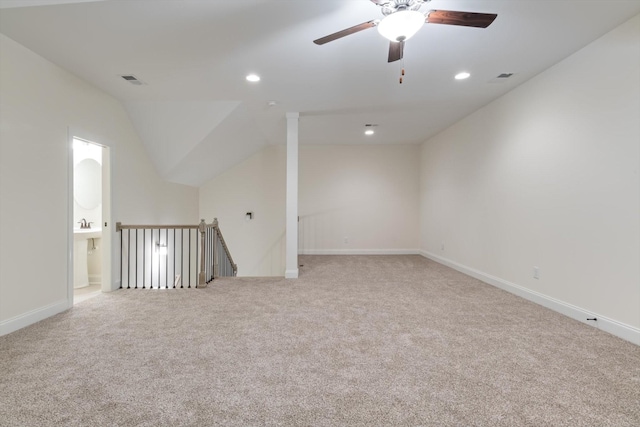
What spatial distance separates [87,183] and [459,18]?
5745 millimetres

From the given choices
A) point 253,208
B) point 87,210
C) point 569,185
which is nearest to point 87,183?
point 87,210

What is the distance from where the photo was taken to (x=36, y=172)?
9.98 feet

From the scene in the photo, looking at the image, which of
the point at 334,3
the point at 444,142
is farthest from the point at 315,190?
the point at 334,3

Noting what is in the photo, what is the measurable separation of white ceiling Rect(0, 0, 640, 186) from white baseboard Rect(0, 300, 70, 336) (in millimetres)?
2591

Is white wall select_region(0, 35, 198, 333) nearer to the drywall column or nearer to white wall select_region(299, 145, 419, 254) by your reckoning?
the drywall column

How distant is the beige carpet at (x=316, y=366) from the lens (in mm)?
1649

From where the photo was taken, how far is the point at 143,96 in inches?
165

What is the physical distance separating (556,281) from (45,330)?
524 cm

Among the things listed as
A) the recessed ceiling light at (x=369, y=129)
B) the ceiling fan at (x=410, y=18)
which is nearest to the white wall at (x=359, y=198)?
the recessed ceiling light at (x=369, y=129)

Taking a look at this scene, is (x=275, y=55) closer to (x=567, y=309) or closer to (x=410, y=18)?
(x=410, y=18)

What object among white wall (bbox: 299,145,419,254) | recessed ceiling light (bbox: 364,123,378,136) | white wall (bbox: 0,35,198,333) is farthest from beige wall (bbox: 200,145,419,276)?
white wall (bbox: 0,35,198,333)

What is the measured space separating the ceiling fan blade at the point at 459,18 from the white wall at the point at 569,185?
66.1 inches

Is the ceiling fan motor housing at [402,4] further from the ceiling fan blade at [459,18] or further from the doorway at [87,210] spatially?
the doorway at [87,210]

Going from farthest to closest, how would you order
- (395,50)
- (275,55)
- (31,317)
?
(275,55) < (31,317) < (395,50)
